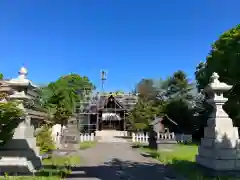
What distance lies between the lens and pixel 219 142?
315 inches

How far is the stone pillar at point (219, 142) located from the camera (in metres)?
7.86

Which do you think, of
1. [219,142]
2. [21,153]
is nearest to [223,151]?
[219,142]

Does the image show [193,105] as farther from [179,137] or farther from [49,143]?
[49,143]

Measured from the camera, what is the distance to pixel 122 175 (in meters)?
8.47

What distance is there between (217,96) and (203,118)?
2652cm

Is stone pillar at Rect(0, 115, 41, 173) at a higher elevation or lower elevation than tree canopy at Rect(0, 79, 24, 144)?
lower

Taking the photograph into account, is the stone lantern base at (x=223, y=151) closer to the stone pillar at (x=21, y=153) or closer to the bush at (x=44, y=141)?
the stone pillar at (x=21, y=153)

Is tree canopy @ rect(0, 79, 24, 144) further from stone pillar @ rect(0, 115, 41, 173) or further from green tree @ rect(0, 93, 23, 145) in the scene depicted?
stone pillar @ rect(0, 115, 41, 173)

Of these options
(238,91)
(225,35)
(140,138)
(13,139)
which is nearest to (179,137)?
(140,138)

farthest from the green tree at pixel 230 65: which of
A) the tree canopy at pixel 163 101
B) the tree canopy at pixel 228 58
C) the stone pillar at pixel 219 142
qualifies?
the stone pillar at pixel 219 142

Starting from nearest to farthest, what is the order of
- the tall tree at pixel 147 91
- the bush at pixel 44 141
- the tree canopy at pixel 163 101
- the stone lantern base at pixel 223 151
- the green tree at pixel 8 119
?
the green tree at pixel 8 119 < the stone lantern base at pixel 223 151 < the bush at pixel 44 141 < the tree canopy at pixel 163 101 < the tall tree at pixel 147 91

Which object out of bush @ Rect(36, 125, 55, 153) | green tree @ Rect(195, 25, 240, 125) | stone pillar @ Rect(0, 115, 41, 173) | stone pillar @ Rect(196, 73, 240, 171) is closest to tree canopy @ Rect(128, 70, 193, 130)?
green tree @ Rect(195, 25, 240, 125)

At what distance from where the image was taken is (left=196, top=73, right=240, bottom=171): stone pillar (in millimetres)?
7863

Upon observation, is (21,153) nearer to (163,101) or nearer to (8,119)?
(8,119)
